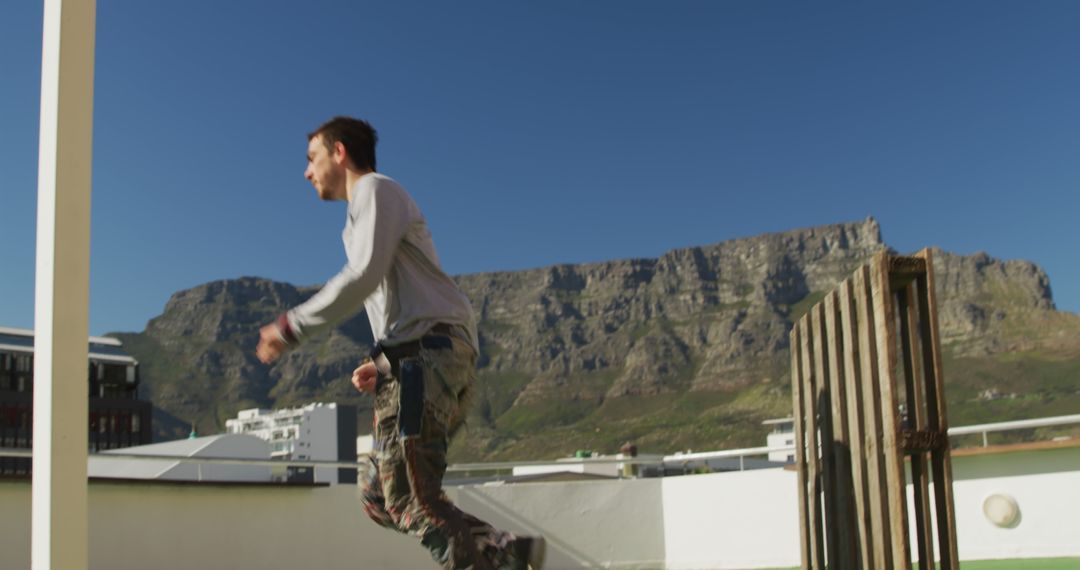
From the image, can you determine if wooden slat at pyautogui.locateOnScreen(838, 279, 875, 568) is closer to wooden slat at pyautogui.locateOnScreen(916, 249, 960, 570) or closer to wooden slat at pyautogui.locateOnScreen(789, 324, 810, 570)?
wooden slat at pyautogui.locateOnScreen(916, 249, 960, 570)

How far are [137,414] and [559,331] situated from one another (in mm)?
117717

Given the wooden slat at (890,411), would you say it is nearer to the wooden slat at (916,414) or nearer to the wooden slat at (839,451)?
A: the wooden slat at (916,414)

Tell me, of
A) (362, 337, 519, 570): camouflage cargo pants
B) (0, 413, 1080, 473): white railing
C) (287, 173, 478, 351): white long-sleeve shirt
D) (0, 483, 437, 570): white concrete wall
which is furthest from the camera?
(0, 483, 437, 570): white concrete wall

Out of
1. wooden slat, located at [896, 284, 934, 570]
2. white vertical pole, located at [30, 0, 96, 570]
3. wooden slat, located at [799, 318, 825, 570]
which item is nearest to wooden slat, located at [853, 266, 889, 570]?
wooden slat, located at [896, 284, 934, 570]

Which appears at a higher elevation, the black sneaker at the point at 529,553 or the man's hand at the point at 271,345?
the man's hand at the point at 271,345

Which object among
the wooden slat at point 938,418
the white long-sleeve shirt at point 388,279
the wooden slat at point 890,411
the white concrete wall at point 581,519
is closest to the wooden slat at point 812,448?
the wooden slat at point 938,418

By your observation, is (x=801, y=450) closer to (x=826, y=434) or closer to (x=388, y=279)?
(x=826, y=434)

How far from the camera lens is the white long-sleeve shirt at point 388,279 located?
244cm

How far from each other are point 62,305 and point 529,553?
1254 millimetres

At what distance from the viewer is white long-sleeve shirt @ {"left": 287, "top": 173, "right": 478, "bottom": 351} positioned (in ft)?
8.02

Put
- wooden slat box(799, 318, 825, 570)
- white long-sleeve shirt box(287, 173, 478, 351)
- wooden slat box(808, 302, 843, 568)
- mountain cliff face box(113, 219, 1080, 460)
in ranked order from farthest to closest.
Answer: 1. mountain cliff face box(113, 219, 1080, 460)
2. wooden slat box(799, 318, 825, 570)
3. wooden slat box(808, 302, 843, 568)
4. white long-sleeve shirt box(287, 173, 478, 351)

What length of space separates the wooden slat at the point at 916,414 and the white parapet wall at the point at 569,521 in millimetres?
3361

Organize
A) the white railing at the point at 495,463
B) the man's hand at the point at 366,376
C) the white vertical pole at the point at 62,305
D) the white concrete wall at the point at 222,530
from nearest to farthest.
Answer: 1. the white vertical pole at the point at 62,305
2. the man's hand at the point at 366,376
3. the white railing at the point at 495,463
4. the white concrete wall at the point at 222,530

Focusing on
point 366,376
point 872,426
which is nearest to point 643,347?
point 872,426
